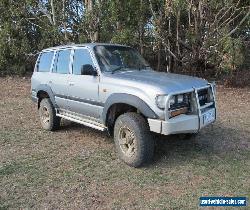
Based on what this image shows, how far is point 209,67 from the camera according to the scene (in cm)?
1405

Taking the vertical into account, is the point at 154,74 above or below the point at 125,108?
above

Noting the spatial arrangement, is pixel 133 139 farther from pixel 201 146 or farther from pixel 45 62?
pixel 45 62

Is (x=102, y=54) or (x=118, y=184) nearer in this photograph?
(x=118, y=184)

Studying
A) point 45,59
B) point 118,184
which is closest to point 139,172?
point 118,184

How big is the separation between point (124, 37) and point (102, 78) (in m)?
6.25

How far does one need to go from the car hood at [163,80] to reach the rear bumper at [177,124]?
0.44m

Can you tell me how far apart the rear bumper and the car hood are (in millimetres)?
436

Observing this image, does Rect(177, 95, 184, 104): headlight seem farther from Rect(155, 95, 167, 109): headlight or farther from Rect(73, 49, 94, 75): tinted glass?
Rect(73, 49, 94, 75): tinted glass

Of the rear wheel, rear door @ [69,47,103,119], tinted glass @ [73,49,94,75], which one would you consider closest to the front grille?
rear door @ [69,47,103,119]

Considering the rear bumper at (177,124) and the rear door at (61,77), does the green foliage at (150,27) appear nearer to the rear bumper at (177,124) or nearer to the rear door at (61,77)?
the rear door at (61,77)

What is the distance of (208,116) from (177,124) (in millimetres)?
802

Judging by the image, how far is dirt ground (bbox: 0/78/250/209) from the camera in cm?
457

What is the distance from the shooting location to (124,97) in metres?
5.52

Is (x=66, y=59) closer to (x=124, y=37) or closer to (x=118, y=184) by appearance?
(x=118, y=184)
